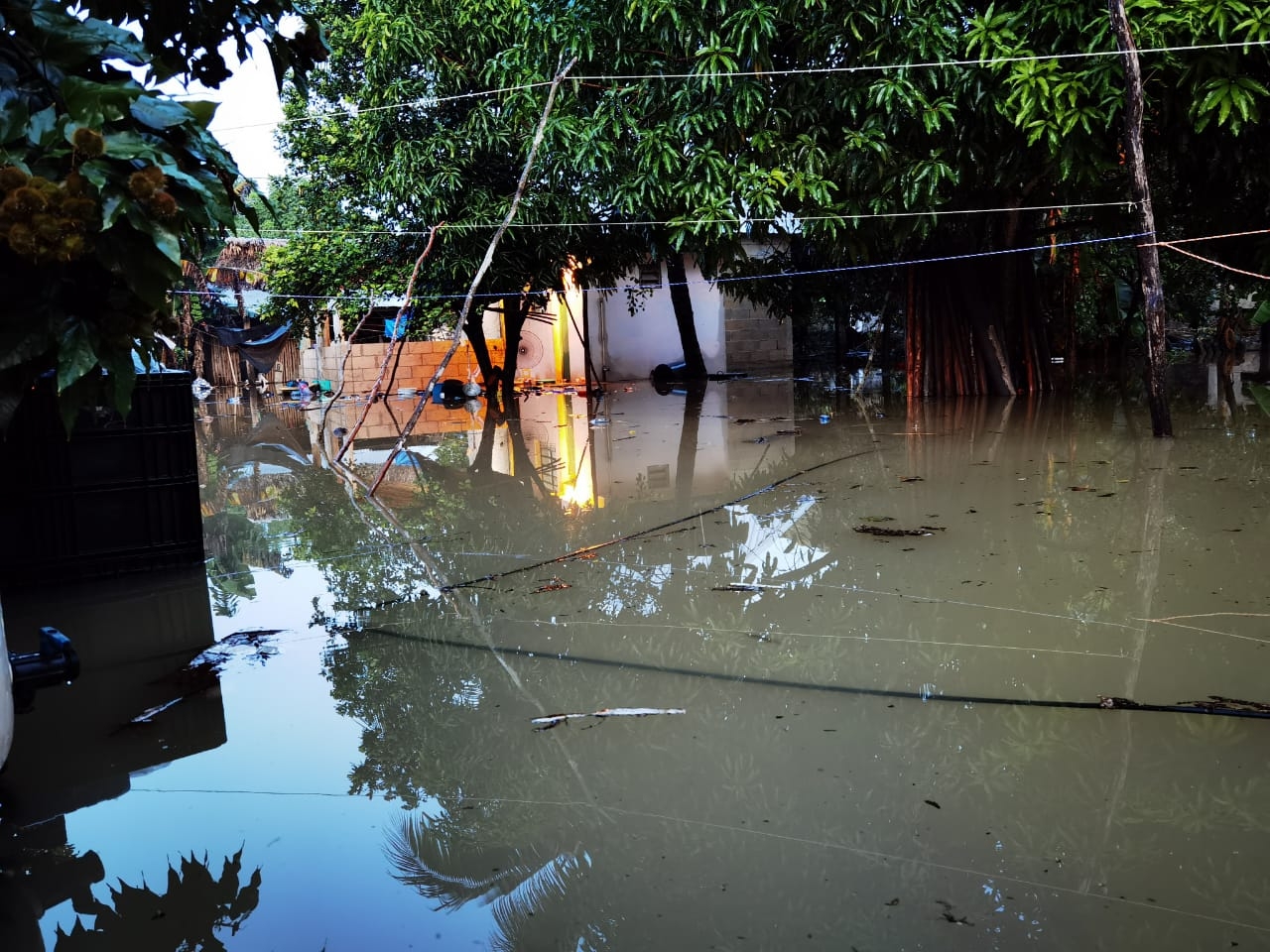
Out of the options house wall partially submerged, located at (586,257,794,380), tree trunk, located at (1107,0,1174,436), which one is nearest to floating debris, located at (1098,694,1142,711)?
tree trunk, located at (1107,0,1174,436)

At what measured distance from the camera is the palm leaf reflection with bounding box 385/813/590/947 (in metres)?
2.30

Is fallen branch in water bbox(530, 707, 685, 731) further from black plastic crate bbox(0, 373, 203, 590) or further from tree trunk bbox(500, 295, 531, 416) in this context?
tree trunk bbox(500, 295, 531, 416)

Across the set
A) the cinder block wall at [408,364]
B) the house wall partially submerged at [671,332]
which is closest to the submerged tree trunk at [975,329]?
the house wall partially submerged at [671,332]

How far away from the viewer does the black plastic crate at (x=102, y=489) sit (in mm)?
4945

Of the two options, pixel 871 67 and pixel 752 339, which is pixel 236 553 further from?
pixel 752 339

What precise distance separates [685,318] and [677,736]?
17619mm

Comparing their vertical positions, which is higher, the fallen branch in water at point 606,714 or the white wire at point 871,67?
the white wire at point 871,67

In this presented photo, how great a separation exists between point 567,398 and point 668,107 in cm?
669

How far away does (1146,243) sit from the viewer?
880cm

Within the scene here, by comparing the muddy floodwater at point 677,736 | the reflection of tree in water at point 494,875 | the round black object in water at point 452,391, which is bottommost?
the reflection of tree in water at point 494,875

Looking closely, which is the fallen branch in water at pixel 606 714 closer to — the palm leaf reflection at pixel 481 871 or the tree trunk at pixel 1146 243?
the palm leaf reflection at pixel 481 871

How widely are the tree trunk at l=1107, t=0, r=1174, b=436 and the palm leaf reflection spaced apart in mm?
7860

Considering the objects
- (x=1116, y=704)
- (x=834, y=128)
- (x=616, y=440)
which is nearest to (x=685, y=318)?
(x=834, y=128)

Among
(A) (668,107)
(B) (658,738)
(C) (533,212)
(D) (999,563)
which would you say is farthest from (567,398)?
(B) (658,738)
